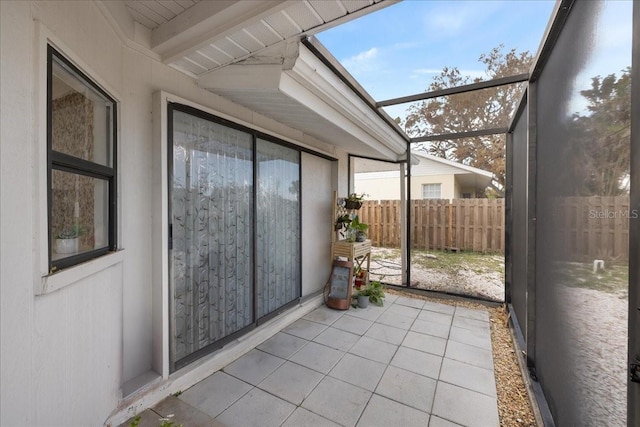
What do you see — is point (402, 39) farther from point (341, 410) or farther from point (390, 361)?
point (341, 410)

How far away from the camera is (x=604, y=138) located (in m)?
1.07

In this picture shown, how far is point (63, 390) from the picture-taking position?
1196 mm

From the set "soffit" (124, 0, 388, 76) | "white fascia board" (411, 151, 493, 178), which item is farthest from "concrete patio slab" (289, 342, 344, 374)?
"white fascia board" (411, 151, 493, 178)

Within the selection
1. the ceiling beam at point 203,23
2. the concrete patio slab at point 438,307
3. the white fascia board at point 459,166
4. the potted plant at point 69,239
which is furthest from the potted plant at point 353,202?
the white fascia board at point 459,166

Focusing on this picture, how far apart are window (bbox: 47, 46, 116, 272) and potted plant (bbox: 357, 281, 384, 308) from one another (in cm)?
312

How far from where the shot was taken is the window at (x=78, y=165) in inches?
47.4

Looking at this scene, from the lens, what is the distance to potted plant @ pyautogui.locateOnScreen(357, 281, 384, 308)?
384cm

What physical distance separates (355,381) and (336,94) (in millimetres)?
2654

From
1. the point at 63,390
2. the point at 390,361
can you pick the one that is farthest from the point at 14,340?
the point at 390,361

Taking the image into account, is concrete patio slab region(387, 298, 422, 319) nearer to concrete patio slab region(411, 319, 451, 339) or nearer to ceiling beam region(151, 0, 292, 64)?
concrete patio slab region(411, 319, 451, 339)

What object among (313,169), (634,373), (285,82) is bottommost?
(634,373)

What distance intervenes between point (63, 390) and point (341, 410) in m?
1.64

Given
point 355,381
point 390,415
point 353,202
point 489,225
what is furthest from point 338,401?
point 489,225

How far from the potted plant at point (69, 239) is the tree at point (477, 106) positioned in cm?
358
